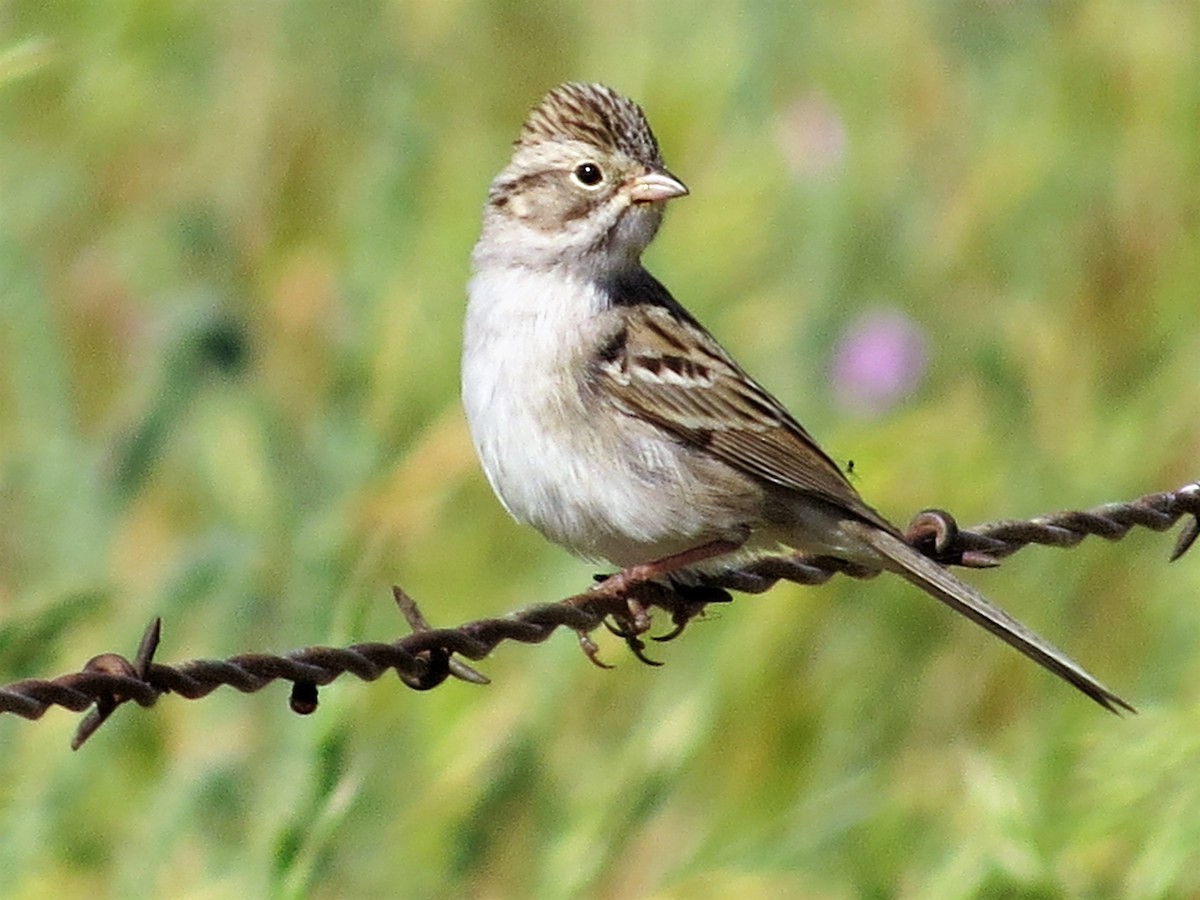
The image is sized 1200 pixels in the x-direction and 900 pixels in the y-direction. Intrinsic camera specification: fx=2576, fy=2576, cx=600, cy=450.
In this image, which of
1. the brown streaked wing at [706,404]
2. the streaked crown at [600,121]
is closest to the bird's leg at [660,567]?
the brown streaked wing at [706,404]

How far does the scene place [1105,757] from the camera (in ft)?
14.0

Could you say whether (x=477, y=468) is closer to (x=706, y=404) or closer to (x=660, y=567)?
(x=706, y=404)

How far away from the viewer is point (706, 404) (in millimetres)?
4508

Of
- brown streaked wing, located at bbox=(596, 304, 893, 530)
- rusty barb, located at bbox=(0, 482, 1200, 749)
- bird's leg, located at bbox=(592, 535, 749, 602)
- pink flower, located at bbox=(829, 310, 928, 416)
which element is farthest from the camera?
pink flower, located at bbox=(829, 310, 928, 416)

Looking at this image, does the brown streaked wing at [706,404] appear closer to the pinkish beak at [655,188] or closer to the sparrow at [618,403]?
the sparrow at [618,403]

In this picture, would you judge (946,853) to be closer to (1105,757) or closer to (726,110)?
(1105,757)

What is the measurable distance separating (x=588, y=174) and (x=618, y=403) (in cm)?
49

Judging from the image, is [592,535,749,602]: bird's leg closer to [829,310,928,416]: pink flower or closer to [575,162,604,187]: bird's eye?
[575,162,604,187]: bird's eye

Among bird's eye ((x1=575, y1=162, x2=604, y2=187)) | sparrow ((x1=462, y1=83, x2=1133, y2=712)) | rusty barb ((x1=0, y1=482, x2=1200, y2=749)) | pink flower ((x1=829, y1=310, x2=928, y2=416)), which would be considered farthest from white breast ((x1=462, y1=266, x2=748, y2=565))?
pink flower ((x1=829, y1=310, x2=928, y2=416))

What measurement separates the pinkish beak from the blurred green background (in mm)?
607

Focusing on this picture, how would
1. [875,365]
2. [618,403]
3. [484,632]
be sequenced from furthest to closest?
[875,365] → [618,403] → [484,632]

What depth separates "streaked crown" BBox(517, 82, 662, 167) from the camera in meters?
4.63

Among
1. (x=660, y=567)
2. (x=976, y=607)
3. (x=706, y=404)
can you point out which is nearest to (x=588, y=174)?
(x=706, y=404)

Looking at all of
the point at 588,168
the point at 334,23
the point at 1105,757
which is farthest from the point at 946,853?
the point at 334,23
